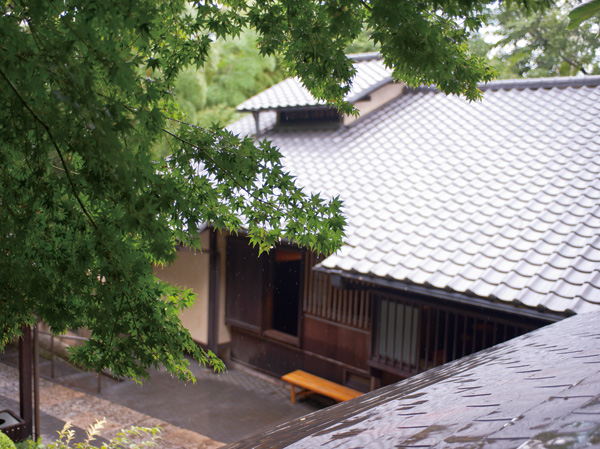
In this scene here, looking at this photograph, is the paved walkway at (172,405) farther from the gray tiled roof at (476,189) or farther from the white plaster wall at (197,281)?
the gray tiled roof at (476,189)

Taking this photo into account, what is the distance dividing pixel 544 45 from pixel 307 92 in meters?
11.5

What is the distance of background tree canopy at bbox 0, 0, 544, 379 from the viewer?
7.72 feet

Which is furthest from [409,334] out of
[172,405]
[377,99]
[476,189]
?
[377,99]

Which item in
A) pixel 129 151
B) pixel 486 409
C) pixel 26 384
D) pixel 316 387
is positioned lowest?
pixel 316 387

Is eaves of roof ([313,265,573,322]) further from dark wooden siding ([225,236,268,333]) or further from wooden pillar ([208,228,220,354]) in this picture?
wooden pillar ([208,228,220,354])

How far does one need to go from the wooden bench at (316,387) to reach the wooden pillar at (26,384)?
4.09 m

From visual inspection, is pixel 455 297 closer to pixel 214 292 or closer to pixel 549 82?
pixel 214 292

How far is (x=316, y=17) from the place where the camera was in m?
3.70

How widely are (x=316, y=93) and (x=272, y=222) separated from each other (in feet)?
4.05

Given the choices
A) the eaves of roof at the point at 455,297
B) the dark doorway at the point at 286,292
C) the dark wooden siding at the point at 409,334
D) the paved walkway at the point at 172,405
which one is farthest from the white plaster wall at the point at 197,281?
the dark wooden siding at the point at 409,334

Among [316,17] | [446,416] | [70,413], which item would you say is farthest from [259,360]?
[446,416]

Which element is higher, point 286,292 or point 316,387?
point 286,292

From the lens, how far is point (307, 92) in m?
13.5

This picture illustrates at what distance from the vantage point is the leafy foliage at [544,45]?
19094 millimetres
